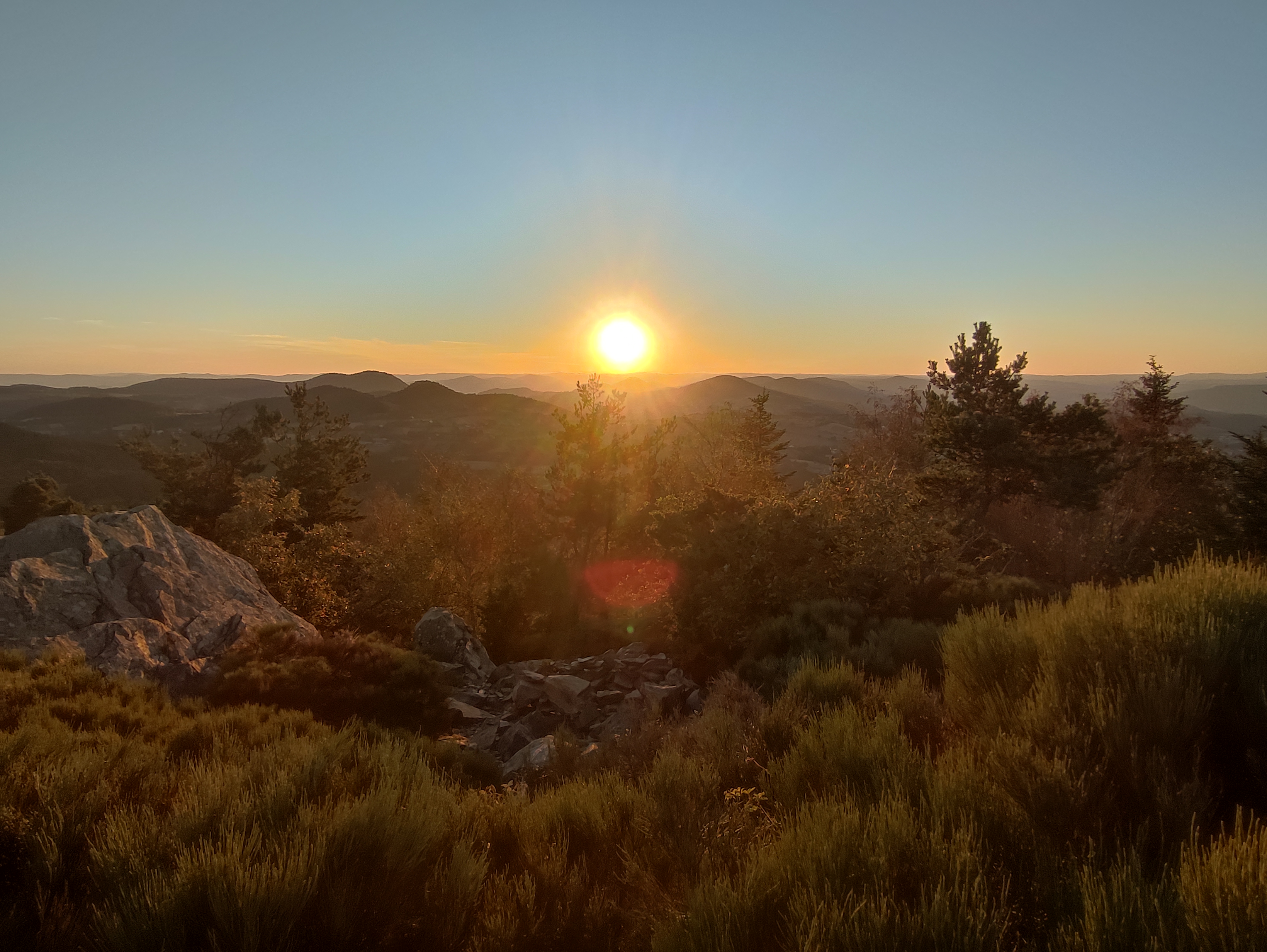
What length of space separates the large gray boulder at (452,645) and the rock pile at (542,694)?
2 centimetres

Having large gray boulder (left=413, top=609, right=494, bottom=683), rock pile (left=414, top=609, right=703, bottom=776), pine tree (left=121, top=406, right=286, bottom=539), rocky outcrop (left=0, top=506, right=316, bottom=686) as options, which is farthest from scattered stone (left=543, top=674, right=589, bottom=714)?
pine tree (left=121, top=406, right=286, bottom=539)

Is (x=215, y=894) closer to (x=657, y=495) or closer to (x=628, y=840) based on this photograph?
(x=628, y=840)

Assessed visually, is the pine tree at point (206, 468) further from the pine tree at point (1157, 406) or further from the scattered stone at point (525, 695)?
the pine tree at point (1157, 406)

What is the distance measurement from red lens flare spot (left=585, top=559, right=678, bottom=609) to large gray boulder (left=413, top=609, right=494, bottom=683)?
493cm

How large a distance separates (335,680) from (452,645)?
4.17m

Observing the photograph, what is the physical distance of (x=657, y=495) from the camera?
28.9 metres

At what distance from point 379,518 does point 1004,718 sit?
3783 centimetres

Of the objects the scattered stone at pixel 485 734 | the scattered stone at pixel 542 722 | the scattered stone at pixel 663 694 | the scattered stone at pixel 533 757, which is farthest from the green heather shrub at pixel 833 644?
the scattered stone at pixel 485 734

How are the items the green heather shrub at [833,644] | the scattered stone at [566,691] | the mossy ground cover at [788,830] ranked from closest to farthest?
the mossy ground cover at [788,830], the green heather shrub at [833,644], the scattered stone at [566,691]

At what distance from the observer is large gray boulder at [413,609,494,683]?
48.2 ft

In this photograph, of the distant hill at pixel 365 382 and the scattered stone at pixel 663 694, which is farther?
the distant hill at pixel 365 382

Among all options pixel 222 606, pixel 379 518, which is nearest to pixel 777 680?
pixel 222 606

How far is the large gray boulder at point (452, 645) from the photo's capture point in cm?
1470

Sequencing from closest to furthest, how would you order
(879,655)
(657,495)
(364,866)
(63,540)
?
1. (364,866)
2. (879,655)
3. (63,540)
4. (657,495)
